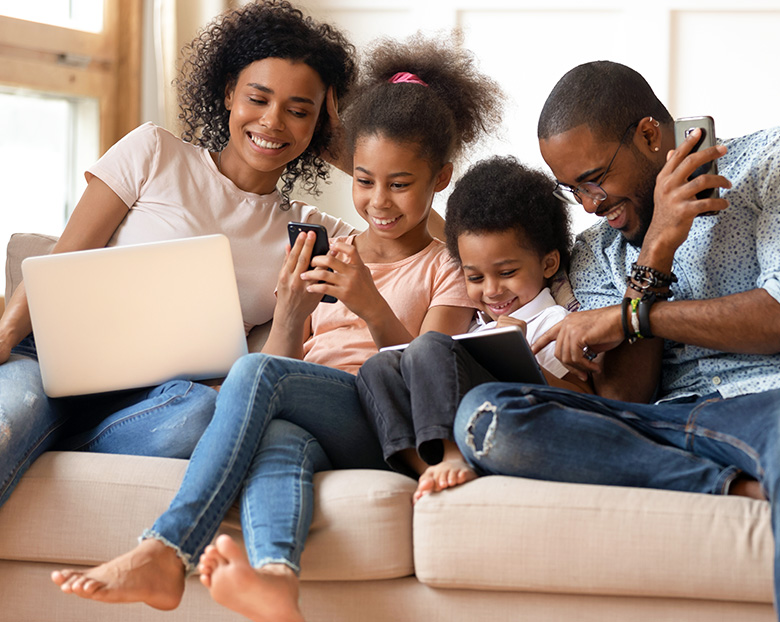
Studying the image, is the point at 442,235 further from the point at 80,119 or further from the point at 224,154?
the point at 80,119

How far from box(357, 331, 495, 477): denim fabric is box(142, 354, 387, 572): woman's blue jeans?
0.22ft

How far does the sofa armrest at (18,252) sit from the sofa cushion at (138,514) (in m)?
0.62

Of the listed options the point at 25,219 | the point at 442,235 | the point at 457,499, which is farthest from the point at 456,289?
the point at 25,219

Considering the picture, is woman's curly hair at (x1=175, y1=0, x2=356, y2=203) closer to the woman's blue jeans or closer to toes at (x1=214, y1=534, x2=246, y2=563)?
the woman's blue jeans

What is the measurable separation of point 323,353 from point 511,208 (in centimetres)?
49

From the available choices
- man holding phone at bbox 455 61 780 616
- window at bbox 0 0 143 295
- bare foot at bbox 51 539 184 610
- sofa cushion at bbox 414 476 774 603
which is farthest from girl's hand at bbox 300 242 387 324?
window at bbox 0 0 143 295

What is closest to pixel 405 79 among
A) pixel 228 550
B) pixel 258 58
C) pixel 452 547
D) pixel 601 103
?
pixel 258 58

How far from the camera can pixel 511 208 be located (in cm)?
180

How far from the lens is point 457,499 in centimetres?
139

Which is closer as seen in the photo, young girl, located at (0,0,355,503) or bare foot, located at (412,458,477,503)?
bare foot, located at (412,458,477,503)

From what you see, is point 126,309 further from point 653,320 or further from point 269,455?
point 653,320

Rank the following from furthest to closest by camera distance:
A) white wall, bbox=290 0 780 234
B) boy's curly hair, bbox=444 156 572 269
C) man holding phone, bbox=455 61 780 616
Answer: white wall, bbox=290 0 780 234
boy's curly hair, bbox=444 156 572 269
man holding phone, bbox=455 61 780 616

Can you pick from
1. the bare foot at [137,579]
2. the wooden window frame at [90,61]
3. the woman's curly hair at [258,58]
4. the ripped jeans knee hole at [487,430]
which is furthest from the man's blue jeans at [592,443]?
the wooden window frame at [90,61]

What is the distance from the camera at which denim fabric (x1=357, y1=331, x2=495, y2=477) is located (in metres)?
1.48
